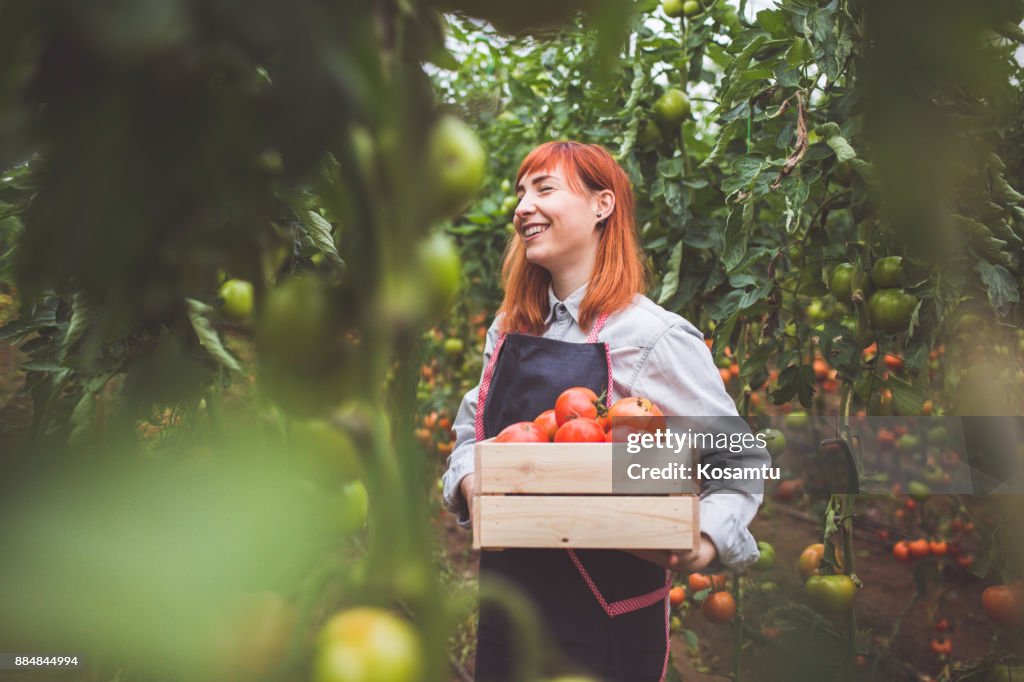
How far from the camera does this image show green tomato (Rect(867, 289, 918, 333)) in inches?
57.4

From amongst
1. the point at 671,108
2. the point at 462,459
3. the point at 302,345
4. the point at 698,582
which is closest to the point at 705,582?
the point at 698,582

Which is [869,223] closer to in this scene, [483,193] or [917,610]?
[483,193]

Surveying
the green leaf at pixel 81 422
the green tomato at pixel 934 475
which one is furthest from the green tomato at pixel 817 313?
the green leaf at pixel 81 422

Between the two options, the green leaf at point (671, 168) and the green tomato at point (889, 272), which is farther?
the green leaf at point (671, 168)

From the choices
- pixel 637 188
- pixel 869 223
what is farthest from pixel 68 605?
pixel 637 188

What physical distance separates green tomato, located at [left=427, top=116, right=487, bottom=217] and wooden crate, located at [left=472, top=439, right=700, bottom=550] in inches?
28.6

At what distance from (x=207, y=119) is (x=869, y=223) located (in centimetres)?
160

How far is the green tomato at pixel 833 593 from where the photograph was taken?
5.32 feet

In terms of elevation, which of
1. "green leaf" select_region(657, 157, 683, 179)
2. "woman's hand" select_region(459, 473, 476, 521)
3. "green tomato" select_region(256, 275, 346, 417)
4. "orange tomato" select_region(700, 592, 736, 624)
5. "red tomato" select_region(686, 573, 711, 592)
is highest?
"green leaf" select_region(657, 157, 683, 179)

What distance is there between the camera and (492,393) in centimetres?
128

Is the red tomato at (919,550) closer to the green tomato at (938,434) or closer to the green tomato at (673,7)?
the green tomato at (938,434)

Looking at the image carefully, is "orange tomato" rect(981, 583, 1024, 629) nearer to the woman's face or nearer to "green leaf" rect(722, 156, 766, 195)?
"green leaf" rect(722, 156, 766, 195)

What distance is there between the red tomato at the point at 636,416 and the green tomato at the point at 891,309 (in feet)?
2.26

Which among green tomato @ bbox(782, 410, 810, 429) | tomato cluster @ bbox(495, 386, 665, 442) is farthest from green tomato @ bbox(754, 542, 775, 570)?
tomato cluster @ bbox(495, 386, 665, 442)
